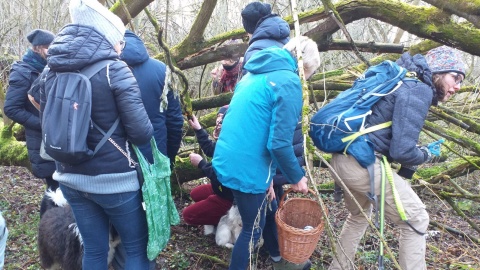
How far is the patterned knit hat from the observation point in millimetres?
2611

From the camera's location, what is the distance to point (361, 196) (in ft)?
10.0

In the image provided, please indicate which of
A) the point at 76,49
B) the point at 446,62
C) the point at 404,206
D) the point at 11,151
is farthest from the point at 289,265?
the point at 11,151

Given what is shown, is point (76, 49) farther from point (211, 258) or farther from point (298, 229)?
point (211, 258)

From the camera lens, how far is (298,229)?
8.84 ft

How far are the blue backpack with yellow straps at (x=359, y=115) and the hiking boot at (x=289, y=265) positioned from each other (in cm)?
109

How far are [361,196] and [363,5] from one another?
1.76 m

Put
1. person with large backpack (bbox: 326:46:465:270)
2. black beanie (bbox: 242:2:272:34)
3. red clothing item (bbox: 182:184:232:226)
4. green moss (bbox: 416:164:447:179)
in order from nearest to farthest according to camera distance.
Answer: person with large backpack (bbox: 326:46:465:270)
black beanie (bbox: 242:2:272:34)
red clothing item (bbox: 182:184:232:226)
green moss (bbox: 416:164:447:179)

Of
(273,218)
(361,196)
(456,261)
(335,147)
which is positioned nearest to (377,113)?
(335,147)

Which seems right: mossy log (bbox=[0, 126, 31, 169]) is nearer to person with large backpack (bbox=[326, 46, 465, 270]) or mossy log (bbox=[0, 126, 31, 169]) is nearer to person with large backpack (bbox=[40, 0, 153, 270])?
person with large backpack (bbox=[40, 0, 153, 270])

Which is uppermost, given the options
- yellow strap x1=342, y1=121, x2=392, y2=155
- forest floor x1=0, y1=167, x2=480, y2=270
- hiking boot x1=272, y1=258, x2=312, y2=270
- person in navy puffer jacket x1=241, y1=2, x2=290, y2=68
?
person in navy puffer jacket x1=241, y1=2, x2=290, y2=68

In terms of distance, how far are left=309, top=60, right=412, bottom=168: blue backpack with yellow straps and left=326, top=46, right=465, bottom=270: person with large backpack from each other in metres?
0.02

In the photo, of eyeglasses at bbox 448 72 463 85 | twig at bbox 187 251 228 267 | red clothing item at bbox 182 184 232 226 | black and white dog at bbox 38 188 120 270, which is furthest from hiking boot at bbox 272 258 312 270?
eyeglasses at bbox 448 72 463 85

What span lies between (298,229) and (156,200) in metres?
1.02

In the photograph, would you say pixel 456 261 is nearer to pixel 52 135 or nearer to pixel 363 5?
pixel 363 5
